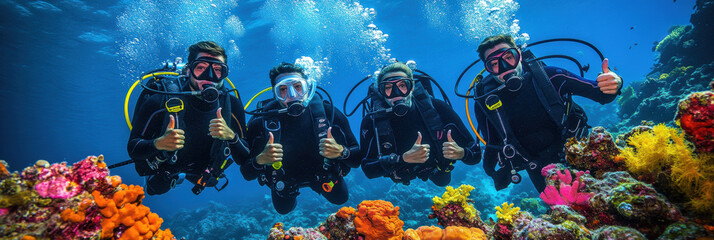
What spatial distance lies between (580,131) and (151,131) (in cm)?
704

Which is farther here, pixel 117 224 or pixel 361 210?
pixel 361 210

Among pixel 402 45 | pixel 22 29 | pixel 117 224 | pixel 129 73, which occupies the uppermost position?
pixel 402 45

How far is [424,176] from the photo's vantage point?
17.3ft

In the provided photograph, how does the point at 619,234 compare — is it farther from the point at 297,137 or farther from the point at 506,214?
the point at 297,137

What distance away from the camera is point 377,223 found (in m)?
2.75

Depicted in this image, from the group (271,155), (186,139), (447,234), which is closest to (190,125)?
(186,139)

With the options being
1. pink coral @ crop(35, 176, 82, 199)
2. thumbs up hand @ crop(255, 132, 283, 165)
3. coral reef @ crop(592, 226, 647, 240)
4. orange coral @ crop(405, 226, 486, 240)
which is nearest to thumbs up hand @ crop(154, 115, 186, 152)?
thumbs up hand @ crop(255, 132, 283, 165)

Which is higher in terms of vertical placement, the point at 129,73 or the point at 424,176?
the point at 129,73

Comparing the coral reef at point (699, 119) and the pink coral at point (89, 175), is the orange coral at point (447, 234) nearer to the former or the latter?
the coral reef at point (699, 119)

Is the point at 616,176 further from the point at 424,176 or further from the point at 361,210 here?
the point at 424,176

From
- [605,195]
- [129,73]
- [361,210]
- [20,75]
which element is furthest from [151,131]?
[20,75]

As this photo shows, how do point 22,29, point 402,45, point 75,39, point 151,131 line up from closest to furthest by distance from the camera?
point 151,131
point 22,29
point 75,39
point 402,45

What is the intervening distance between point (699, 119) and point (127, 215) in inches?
165

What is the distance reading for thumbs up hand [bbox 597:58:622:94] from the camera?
354cm
